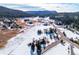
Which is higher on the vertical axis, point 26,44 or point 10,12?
point 10,12

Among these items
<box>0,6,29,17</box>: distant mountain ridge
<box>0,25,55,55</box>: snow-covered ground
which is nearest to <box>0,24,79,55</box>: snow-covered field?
<box>0,25,55,55</box>: snow-covered ground

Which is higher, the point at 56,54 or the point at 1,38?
the point at 1,38

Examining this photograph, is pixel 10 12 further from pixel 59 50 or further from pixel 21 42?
pixel 59 50

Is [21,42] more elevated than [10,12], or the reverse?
[10,12]

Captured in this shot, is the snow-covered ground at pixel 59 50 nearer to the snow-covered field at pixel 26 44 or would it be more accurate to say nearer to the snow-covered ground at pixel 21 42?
the snow-covered field at pixel 26 44

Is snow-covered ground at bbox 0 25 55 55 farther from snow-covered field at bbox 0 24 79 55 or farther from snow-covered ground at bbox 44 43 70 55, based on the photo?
snow-covered ground at bbox 44 43 70 55

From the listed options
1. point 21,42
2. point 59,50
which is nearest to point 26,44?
point 21,42

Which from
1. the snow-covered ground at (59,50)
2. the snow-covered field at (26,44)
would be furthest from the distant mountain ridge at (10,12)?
the snow-covered ground at (59,50)

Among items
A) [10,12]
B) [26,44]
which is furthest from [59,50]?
[10,12]

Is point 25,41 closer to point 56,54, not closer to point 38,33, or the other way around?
point 38,33

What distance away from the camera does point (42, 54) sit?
1.95m

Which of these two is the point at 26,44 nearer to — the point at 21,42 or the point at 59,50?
the point at 21,42
